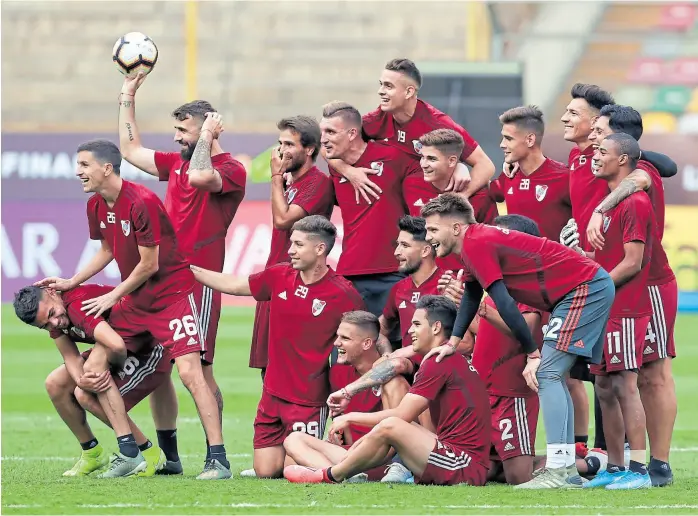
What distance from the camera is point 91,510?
6.22m

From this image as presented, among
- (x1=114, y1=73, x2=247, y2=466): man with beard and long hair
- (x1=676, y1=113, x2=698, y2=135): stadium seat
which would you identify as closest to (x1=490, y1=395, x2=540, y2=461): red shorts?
(x1=114, y1=73, x2=247, y2=466): man with beard and long hair

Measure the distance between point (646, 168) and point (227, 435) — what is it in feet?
14.2

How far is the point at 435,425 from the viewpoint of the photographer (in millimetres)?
7500

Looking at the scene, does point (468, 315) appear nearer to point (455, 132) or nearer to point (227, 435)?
point (455, 132)

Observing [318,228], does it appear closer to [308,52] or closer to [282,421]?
[282,421]

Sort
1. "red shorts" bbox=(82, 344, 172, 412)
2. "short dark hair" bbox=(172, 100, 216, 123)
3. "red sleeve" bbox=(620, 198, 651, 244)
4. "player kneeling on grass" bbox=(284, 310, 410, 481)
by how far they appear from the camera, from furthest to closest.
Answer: "short dark hair" bbox=(172, 100, 216, 123) → "red shorts" bbox=(82, 344, 172, 412) → "player kneeling on grass" bbox=(284, 310, 410, 481) → "red sleeve" bbox=(620, 198, 651, 244)

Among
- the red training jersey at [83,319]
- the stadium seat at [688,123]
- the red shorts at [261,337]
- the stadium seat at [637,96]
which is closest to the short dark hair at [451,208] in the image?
the red shorts at [261,337]

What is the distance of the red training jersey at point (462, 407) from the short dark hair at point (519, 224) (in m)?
0.77

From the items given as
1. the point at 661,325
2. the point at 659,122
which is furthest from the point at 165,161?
the point at 659,122

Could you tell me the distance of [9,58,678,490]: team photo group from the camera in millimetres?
7109

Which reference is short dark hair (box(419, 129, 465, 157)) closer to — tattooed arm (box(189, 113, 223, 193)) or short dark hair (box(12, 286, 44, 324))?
tattooed arm (box(189, 113, 223, 193))

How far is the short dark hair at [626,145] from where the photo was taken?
7500mm

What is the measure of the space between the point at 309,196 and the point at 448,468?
2188 mm

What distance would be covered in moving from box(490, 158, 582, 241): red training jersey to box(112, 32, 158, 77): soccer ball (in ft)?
8.07
